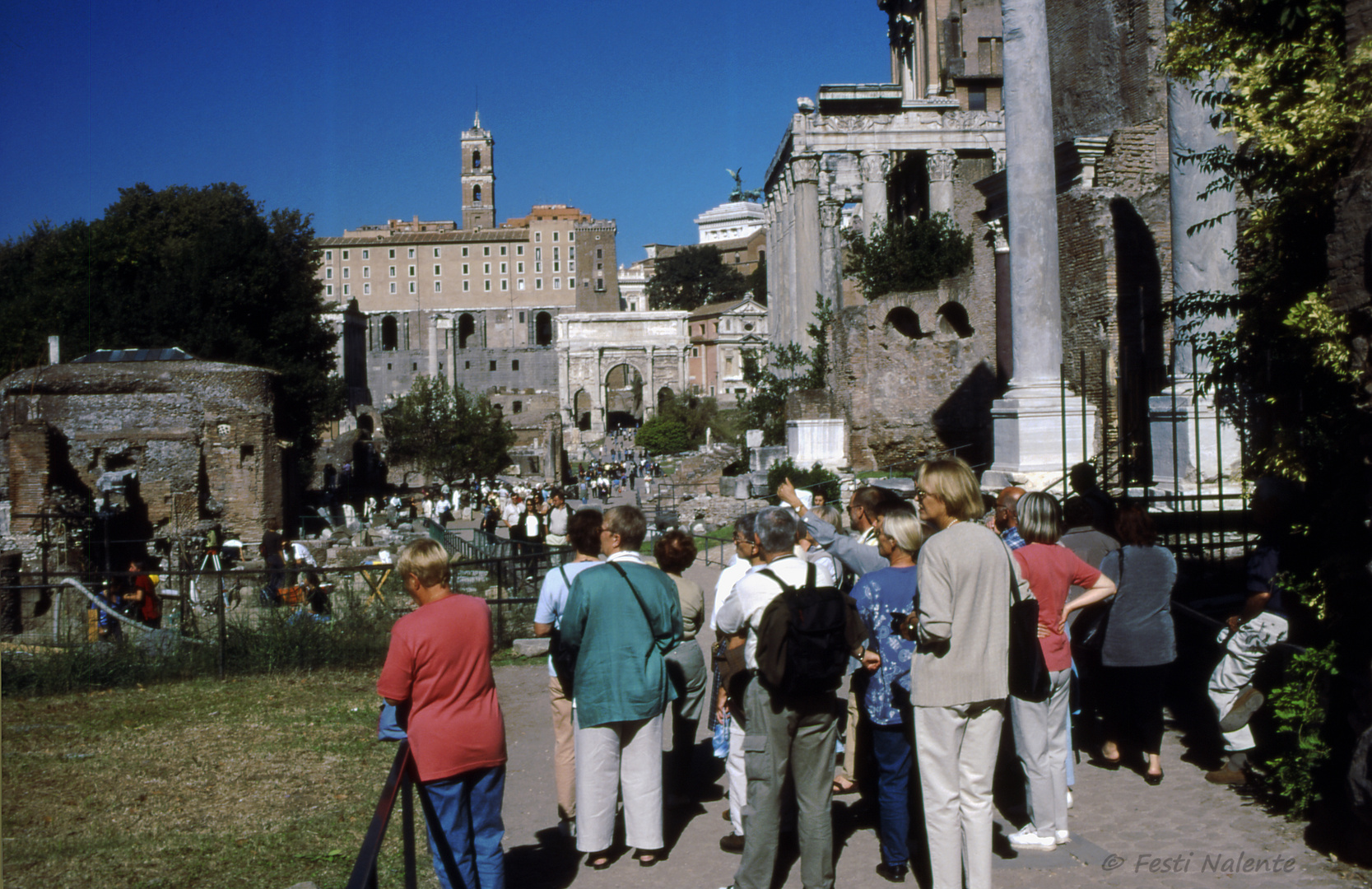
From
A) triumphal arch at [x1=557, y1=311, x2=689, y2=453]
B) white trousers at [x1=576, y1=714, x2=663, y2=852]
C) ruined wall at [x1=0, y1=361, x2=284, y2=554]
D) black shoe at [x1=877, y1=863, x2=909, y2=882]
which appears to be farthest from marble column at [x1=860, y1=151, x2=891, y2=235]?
triumphal arch at [x1=557, y1=311, x2=689, y2=453]

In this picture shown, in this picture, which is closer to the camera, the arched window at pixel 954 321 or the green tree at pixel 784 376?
the green tree at pixel 784 376

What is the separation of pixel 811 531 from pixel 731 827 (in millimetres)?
1599

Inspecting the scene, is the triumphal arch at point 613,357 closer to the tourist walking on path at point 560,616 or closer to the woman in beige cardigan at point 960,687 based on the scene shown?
the tourist walking on path at point 560,616

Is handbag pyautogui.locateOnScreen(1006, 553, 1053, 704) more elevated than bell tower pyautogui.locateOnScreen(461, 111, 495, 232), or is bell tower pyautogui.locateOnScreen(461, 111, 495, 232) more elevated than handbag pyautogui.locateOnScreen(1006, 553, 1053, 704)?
bell tower pyautogui.locateOnScreen(461, 111, 495, 232)

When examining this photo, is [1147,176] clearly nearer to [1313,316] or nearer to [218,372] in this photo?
[1313,316]

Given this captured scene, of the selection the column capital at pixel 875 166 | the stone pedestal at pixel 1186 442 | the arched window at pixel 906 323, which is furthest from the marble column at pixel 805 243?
the stone pedestal at pixel 1186 442

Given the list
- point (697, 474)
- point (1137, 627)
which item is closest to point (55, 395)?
point (697, 474)

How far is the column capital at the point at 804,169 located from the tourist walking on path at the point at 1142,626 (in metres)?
21.1

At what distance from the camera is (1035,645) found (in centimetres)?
405

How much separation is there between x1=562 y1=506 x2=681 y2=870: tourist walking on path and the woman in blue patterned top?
0.83 meters

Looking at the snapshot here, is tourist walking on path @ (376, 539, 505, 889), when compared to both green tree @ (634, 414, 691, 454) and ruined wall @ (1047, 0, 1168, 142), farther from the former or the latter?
green tree @ (634, 414, 691, 454)

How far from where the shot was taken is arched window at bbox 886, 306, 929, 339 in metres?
24.7

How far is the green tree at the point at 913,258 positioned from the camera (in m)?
24.4

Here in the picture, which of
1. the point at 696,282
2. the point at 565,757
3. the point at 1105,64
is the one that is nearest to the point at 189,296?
the point at 1105,64
